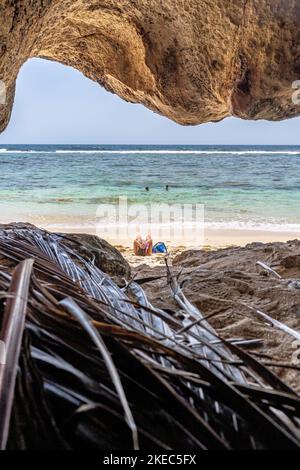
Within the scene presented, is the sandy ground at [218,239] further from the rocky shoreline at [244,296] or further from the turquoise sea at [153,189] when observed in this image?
the rocky shoreline at [244,296]

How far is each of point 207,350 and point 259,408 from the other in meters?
0.15

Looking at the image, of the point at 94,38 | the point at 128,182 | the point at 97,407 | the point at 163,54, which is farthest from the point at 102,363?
the point at 128,182

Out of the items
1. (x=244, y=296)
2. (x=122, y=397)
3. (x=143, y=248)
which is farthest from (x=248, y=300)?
(x=143, y=248)

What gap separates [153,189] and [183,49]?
9.06 meters

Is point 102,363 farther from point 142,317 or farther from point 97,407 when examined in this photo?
point 142,317

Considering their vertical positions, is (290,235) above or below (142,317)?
below

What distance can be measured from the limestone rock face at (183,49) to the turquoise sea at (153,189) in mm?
4038

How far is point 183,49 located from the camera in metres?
2.66

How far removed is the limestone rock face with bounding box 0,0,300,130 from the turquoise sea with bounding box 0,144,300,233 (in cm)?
404

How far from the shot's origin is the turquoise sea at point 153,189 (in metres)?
7.74

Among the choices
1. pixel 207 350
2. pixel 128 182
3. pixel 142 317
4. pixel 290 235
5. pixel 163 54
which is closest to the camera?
pixel 207 350

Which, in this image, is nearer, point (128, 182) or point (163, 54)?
point (163, 54)

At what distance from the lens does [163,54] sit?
2.75 metres

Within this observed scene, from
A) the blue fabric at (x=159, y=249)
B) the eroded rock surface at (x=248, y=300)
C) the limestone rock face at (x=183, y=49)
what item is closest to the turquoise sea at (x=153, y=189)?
the blue fabric at (x=159, y=249)
